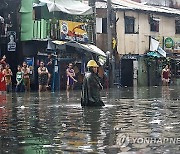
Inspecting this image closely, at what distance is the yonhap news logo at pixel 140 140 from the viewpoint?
616cm

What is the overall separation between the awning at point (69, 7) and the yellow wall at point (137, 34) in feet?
18.6

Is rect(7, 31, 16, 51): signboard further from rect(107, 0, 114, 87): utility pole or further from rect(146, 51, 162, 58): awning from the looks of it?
rect(146, 51, 162, 58): awning

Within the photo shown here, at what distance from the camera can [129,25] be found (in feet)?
119

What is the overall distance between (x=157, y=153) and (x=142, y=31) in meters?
31.9

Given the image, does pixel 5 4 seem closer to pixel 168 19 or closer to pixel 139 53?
pixel 139 53

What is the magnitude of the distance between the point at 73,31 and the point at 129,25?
8.46 meters

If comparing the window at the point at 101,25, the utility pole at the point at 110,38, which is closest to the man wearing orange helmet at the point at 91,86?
the utility pole at the point at 110,38

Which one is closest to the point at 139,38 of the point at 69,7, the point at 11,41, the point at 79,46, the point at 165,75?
the point at 165,75

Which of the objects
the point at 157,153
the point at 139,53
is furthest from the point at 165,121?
the point at 139,53

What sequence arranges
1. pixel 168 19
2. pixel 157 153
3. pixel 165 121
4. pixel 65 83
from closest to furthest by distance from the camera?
pixel 157 153 → pixel 165 121 → pixel 65 83 → pixel 168 19

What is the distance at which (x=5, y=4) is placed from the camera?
89.8 feet

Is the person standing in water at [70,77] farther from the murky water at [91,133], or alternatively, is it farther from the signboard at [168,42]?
the murky water at [91,133]

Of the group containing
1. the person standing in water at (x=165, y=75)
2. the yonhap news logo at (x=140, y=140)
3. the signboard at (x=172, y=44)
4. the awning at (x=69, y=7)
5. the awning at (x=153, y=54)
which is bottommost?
the yonhap news logo at (x=140, y=140)

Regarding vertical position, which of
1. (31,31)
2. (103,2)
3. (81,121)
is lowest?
(81,121)
